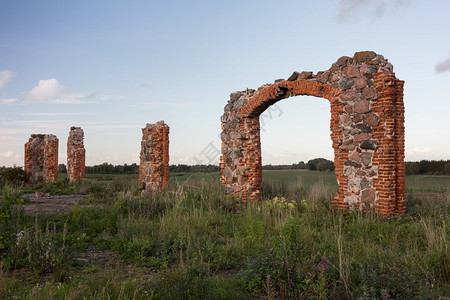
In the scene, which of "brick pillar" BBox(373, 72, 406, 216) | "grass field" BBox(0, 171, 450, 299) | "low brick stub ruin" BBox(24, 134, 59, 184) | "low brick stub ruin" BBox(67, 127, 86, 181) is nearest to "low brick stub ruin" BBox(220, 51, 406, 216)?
"brick pillar" BBox(373, 72, 406, 216)

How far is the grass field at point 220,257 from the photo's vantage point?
3.71 metres

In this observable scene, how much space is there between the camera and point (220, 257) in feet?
16.5

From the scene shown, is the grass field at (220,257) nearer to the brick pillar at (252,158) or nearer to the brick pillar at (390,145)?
the brick pillar at (390,145)

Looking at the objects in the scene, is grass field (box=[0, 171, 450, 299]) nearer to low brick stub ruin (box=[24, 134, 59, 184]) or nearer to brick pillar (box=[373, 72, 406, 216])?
brick pillar (box=[373, 72, 406, 216])

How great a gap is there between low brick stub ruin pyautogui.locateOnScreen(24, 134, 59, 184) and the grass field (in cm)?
1516

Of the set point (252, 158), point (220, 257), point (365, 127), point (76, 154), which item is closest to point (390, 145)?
point (365, 127)

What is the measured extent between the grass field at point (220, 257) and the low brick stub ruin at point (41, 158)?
49.7ft

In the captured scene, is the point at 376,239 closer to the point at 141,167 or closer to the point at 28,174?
the point at 141,167

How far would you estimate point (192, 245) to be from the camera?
5801 mm

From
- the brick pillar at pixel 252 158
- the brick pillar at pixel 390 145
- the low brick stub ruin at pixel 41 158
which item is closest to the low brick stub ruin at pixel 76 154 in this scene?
the low brick stub ruin at pixel 41 158

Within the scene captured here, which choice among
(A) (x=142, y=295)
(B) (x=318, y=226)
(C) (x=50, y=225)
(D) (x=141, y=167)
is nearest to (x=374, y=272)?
(A) (x=142, y=295)

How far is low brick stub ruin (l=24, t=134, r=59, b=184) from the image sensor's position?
22.4 metres

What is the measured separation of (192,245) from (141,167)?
11.4m

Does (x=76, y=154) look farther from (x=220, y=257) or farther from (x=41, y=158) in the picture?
(x=220, y=257)
